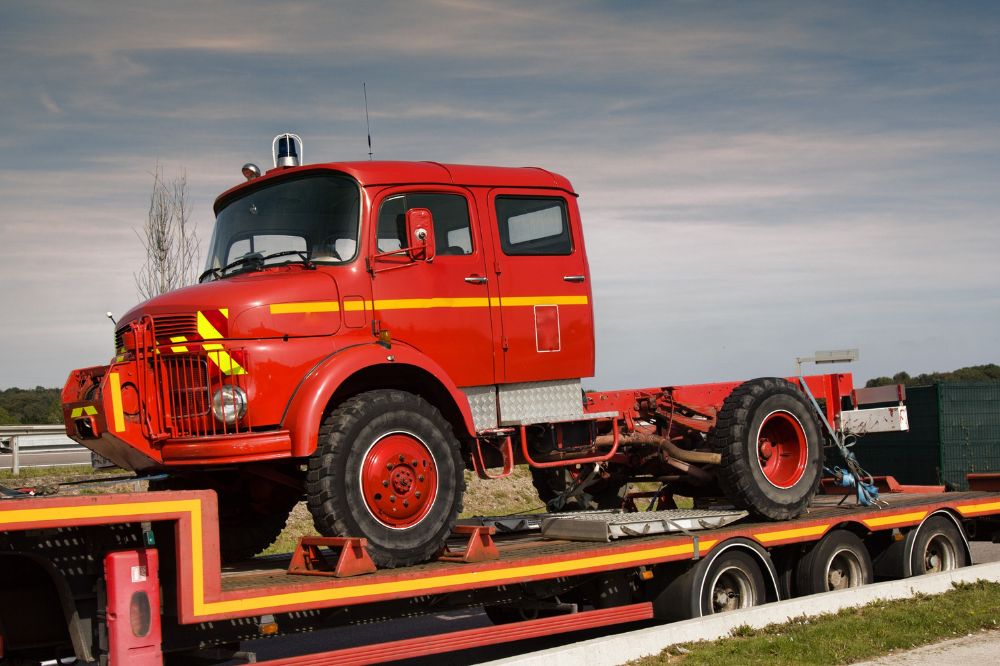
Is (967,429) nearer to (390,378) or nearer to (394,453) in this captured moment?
(390,378)

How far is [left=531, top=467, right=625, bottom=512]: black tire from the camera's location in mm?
10016

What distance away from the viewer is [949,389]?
2023 cm

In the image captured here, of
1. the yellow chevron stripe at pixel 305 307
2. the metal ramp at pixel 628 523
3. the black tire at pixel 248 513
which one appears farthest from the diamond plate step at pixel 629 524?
the yellow chevron stripe at pixel 305 307

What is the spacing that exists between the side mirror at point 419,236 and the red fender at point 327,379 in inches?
26.5

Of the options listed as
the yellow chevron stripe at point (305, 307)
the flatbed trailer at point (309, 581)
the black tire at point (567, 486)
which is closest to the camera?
the flatbed trailer at point (309, 581)

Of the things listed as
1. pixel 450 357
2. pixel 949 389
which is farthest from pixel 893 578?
pixel 949 389

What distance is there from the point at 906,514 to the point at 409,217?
5.52 metres

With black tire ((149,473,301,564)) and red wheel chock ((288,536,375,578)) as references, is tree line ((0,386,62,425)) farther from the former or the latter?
red wheel chock ((288,536,375,578))

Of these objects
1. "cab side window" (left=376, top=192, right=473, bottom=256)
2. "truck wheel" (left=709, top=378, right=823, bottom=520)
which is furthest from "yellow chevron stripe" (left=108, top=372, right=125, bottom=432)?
"truck wheel" (left=709, top=378, right=823, bottom=520)

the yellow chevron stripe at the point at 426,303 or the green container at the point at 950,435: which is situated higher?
the yellow chevron stripe at the point at 426,303

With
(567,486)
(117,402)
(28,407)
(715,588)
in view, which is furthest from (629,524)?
(28,407)

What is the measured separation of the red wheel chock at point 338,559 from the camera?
6.38m

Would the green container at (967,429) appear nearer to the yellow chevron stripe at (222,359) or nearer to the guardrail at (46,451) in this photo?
the guardrail at (46,451)

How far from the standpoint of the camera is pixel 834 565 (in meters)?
9.52
